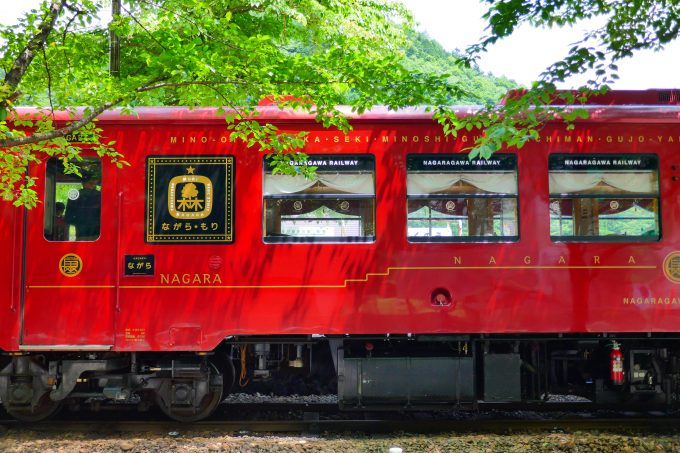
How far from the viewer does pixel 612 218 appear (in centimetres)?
629

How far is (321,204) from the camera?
6238mm

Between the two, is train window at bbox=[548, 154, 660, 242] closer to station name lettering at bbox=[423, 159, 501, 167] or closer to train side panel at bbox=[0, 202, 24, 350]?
station name lettering at bbox=[423, 159, 501, 167]

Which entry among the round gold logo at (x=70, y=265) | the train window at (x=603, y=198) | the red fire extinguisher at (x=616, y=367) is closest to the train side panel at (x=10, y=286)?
the round gold logo at (x=70, y=265)

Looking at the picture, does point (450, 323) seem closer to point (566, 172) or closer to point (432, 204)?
point (432, 204)

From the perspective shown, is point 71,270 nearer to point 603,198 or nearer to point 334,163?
point 334,163

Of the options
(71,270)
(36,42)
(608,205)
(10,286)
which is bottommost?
(10,286)

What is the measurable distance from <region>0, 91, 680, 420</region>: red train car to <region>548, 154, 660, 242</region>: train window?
0.01m

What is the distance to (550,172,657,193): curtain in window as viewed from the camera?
6.30 m

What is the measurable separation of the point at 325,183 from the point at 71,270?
9.05ft

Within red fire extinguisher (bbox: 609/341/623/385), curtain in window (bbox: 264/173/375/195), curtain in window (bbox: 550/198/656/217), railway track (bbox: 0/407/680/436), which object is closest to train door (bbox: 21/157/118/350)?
railway track (bbox: 0/407/680/436)

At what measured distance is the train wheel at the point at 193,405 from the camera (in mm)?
6363

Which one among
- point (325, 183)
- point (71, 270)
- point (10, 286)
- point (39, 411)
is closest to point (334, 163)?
point (325, 183)

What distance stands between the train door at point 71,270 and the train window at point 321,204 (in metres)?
1.66

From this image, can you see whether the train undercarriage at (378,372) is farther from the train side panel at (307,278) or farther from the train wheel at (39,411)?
the train side panel at (307,278)
